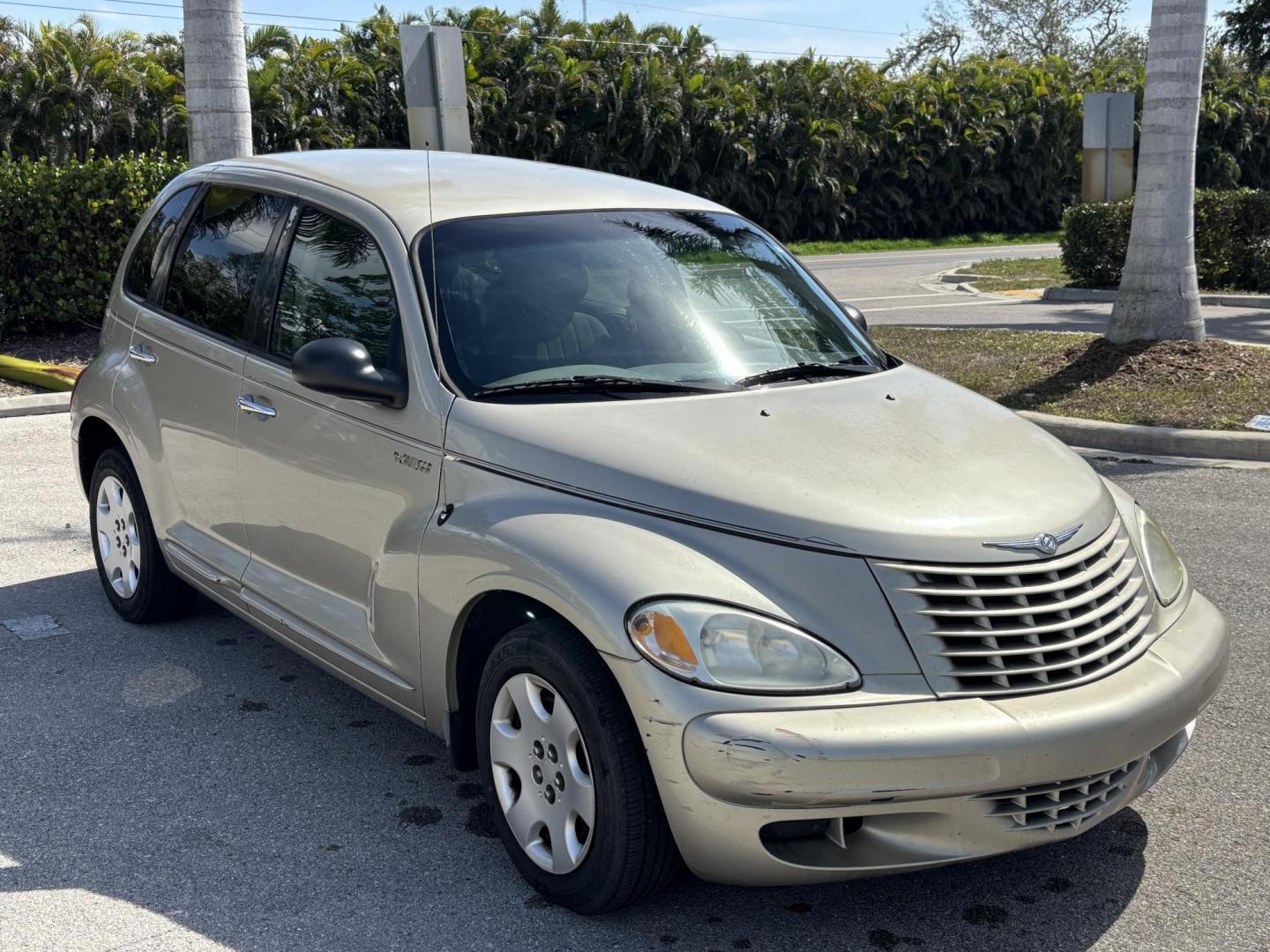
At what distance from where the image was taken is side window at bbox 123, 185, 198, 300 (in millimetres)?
5301

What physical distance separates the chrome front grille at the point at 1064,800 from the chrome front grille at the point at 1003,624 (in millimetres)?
221

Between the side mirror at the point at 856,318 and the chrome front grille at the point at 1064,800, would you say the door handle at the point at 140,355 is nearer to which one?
the side mirror at the point at 856,318

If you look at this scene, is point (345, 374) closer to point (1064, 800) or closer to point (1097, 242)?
point (1064, 800)

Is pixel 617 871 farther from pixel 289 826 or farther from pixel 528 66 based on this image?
pixel 528 66

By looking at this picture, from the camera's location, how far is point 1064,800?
10.2 feet

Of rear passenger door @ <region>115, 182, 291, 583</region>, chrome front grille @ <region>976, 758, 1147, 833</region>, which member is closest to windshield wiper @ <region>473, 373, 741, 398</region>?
rear passenger door @ <region>115, 182, 291, 583</region>

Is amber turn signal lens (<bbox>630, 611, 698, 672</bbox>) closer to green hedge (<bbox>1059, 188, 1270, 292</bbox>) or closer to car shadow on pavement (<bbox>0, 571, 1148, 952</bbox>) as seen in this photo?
car shadow on pavement (<bbox>0, 571, 1148, 952</bbox>)

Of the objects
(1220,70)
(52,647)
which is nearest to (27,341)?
(52,647)

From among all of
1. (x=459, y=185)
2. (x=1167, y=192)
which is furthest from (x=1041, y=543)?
(x=1167, y=192)

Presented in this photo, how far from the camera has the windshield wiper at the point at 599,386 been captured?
3768mm

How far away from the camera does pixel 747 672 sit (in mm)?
2949

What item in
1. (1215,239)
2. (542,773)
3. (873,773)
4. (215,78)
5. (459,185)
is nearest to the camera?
(873,773)

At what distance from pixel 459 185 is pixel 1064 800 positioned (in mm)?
2619

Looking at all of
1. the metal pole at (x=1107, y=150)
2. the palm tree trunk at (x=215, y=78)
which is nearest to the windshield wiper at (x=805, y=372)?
the palm tree trunk at (x=215, y=78)
